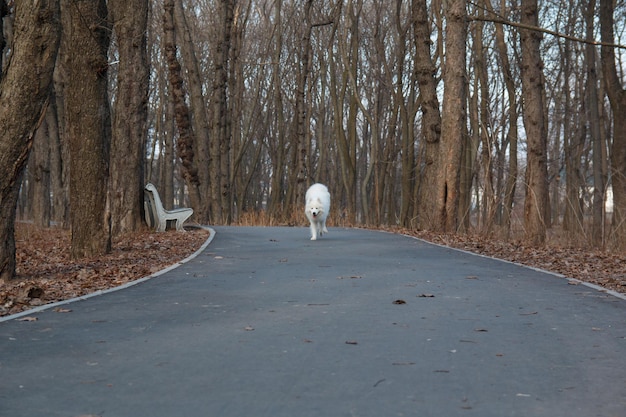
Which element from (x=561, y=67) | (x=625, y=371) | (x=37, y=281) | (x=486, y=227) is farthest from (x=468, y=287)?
(x=561, y=67)

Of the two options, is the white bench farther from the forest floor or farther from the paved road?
the paved road

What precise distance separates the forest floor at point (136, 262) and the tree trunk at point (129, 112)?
780mm

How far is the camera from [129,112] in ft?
65.9

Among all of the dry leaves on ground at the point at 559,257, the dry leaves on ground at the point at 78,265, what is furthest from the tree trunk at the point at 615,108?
the dry leaves on ground at the point at 78,265

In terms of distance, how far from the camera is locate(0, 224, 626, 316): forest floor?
34.0 feet

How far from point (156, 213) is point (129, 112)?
2916mm

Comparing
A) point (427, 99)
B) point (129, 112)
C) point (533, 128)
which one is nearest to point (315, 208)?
point (129, 112)

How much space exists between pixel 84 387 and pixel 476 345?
292 centimetres

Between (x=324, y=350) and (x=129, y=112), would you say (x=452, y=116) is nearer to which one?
(x=129, y=112)

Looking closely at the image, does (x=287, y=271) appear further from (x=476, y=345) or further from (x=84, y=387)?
(x=84, y=387)

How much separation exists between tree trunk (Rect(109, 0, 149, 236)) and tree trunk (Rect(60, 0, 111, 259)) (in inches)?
128

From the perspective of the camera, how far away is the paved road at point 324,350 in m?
4.85

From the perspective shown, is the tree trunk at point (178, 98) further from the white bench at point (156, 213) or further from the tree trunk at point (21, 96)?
the tree trunk at point (21, 96)

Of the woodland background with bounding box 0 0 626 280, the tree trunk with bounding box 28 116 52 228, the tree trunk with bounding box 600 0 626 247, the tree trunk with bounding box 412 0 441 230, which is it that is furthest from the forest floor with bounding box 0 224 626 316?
the tree trunk with bounding box 28 116 52 228
